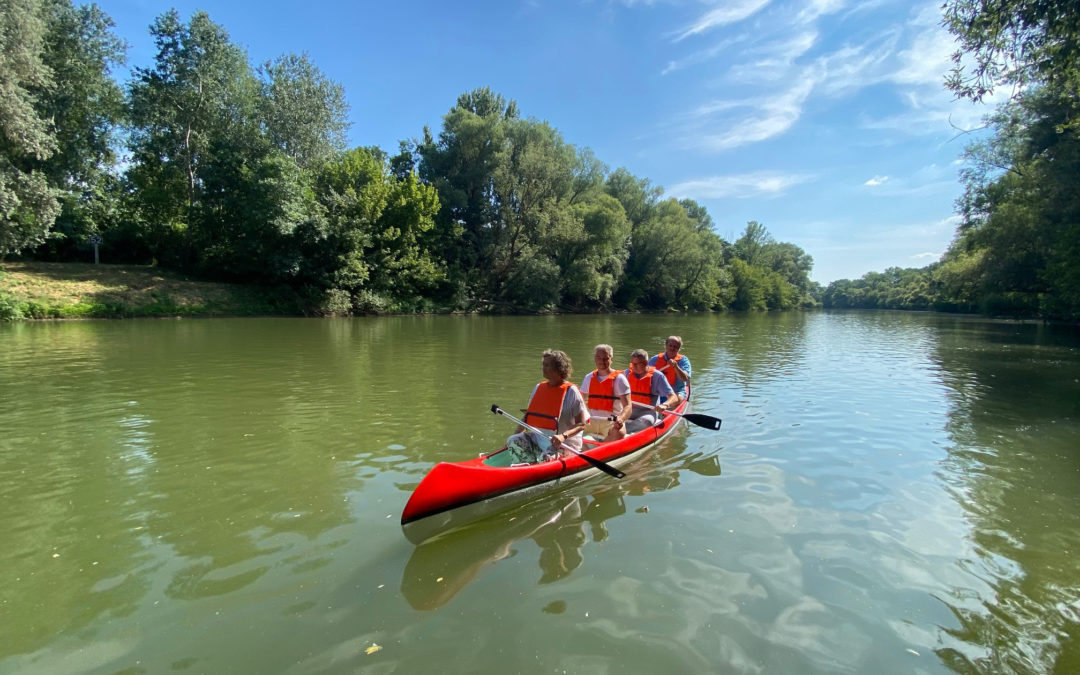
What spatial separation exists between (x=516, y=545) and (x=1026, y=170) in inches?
1561

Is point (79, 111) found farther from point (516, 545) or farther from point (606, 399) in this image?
point (516, 545)

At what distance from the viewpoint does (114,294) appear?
88.3 feet

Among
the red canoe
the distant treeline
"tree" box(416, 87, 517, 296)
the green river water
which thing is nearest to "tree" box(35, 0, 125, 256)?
the distant treeline

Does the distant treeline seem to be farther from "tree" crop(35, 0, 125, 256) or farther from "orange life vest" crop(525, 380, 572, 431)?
"orange life vest" crop(525, 380, 572, 431)

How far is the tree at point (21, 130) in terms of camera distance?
21.2 meters

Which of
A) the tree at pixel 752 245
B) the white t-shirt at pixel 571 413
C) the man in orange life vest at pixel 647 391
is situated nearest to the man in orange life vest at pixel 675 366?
the man in orange life vest at pixel 647 391

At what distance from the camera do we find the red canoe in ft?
14.6

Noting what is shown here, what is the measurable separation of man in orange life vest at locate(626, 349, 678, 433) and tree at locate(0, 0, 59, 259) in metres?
27.8

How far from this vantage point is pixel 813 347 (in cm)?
2309

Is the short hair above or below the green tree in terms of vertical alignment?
below

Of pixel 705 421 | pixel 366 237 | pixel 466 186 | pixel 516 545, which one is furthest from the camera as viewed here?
pixel 466 186

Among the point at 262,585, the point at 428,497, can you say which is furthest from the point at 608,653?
the point at 262,585

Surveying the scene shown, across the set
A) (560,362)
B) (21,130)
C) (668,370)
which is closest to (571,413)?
(560,362)

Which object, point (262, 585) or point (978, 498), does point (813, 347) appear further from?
point (262, 585)
